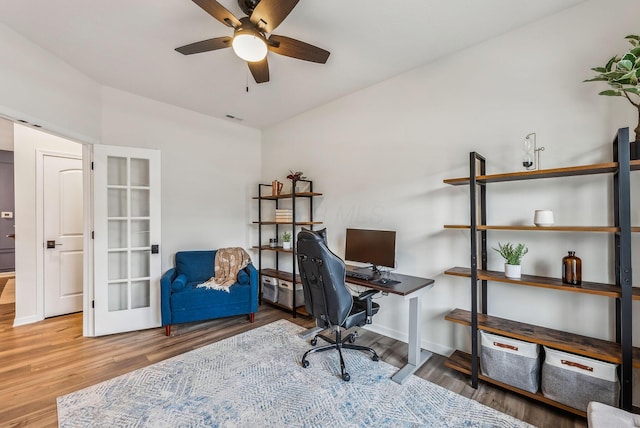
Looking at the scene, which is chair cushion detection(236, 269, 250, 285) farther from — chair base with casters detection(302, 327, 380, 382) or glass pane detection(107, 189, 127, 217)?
glass pane detection(107, 189, 127, 217)

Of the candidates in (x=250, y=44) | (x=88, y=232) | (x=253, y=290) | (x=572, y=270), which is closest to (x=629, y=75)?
(x=572, y=270)

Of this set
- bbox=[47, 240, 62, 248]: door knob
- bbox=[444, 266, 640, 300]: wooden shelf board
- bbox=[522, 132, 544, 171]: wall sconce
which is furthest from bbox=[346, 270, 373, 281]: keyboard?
bbox=[47, 240, 62, 248]: door knob

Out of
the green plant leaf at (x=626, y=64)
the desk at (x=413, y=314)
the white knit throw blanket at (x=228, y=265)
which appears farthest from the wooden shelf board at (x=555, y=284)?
the white knit throw blanket at (x=228, y=265)

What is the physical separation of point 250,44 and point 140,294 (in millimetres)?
3068

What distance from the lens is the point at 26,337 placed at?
292 centimetres

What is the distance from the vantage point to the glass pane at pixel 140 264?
323cm

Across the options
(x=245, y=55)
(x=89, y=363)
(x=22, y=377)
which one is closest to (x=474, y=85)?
(x=245, y=55)

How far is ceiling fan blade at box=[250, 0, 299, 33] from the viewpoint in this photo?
1503 millimetres

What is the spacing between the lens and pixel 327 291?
7.28ft

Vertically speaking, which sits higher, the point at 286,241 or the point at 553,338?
the point at 286,241

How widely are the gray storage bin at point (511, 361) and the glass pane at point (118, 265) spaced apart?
12.1 ft

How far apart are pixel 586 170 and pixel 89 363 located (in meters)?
4.11

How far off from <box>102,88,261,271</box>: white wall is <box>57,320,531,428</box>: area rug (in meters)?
1.79

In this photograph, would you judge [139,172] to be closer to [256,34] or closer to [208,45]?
[208,45]
